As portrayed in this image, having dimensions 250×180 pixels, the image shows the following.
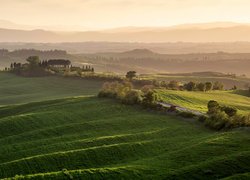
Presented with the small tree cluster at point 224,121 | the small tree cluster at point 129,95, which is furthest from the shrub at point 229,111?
the small tree cluster at point 129,95

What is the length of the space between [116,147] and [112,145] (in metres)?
1.05

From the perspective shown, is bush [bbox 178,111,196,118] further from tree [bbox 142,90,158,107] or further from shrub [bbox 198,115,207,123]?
tree [bbox 142,90,158,107]

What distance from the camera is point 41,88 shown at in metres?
169

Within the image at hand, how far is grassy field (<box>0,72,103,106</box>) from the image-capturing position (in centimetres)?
15150

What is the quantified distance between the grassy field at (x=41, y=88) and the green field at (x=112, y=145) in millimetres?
45432

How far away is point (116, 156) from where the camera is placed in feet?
181

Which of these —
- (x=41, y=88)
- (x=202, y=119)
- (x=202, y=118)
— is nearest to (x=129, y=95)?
(x=202, y=118)

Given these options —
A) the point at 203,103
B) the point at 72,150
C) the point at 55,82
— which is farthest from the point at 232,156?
the point at 55,82

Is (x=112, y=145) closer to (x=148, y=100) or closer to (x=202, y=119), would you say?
(x=202, y=119)

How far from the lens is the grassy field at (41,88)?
15150 centimetres

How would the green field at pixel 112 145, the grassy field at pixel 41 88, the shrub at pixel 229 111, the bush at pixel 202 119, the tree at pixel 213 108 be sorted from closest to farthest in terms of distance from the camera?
1. the green field at pixel 112 145
2. the bush at pixel 202 119
3. the shrub at pixel 229 111
4. the tree at pixel 213 108
5. the grassy field at pixel 41 88

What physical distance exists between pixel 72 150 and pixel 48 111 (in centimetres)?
3977

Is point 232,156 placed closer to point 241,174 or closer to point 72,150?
point 241,174

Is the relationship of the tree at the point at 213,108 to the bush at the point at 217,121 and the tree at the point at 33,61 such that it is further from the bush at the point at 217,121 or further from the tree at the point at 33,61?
the tree at the point at 33,61
